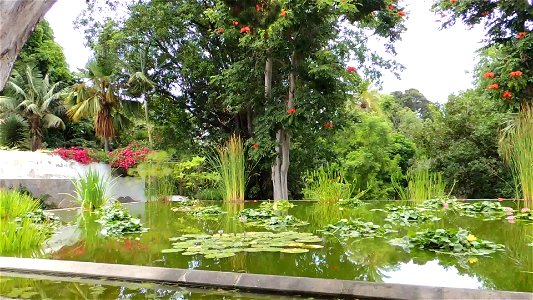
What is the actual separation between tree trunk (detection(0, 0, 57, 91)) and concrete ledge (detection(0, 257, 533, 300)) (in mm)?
1219

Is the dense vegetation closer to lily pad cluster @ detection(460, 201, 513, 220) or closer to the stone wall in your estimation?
lily pad cluster @ detection(460, 201, 513, 220)

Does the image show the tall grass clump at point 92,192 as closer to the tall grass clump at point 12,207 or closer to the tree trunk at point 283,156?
the tall grass clump at point 12,207

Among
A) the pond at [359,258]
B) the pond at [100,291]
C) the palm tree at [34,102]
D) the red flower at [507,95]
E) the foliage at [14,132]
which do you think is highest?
the palm tree at [34,102]

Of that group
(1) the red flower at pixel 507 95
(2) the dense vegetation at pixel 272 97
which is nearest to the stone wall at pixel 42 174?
(2) the dense vegetation at pixel 272 97

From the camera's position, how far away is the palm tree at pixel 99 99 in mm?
11374

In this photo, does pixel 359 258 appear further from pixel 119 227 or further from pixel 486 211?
pixel 486 211

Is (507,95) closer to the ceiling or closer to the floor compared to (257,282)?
closer to the ceiling

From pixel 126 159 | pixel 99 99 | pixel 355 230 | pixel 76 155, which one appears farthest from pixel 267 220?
pixel 99 99

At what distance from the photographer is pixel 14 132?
14.2m

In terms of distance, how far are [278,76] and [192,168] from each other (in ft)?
11.2

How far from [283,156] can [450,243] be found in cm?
502

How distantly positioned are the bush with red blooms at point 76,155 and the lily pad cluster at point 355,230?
6.55 metres

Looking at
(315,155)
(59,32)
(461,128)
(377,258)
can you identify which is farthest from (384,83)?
(59,32)

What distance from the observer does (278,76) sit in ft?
29.0
